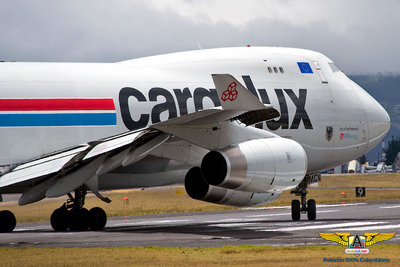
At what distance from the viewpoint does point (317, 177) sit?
31844 millimetres

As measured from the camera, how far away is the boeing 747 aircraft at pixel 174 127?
74.0 feet

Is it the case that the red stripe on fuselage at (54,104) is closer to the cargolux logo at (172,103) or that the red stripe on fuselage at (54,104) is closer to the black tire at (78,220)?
the cargolux logo at (172,103)

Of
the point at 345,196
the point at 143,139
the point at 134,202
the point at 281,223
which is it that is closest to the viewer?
the point at 143,139

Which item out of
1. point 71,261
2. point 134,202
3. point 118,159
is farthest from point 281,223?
point 71,261

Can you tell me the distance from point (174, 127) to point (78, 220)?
6150 mm

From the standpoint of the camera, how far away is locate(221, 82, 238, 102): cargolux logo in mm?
20812

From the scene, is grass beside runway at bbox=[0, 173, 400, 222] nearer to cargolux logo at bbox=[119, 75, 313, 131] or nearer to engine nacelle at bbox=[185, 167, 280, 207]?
cargolux logo at bbox=[119, 75, 313, 131]

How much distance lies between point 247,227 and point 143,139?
6.91 m

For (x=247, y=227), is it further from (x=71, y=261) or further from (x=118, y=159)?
(x=71, y=261)

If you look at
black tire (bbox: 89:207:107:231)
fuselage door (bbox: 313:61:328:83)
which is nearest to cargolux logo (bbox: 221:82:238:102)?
black tire (bbox: 89:207:107:231)

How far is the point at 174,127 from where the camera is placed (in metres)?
22.4

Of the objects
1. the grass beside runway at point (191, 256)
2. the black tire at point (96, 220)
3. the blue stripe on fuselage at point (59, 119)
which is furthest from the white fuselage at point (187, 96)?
the grass beside runway at point (191, 256)

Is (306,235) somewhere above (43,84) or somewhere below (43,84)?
below

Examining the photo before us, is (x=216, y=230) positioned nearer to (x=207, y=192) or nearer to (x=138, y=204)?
(x=207, y=192)
